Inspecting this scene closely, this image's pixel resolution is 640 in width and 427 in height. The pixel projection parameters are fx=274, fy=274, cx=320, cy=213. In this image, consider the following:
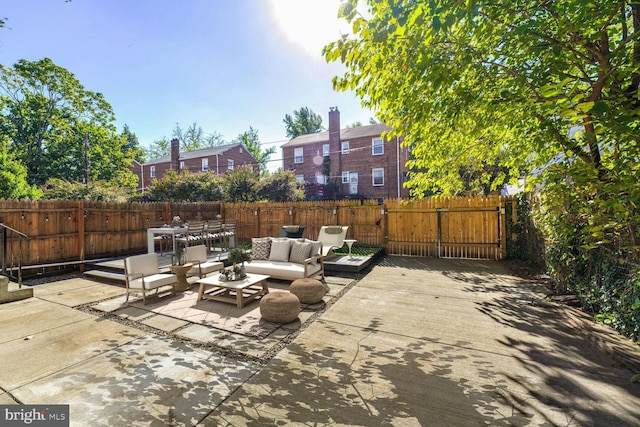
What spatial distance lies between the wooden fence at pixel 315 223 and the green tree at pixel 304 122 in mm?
28100

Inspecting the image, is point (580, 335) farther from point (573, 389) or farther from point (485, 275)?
point (485, 275)

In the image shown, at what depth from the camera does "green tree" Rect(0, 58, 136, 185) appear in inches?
781

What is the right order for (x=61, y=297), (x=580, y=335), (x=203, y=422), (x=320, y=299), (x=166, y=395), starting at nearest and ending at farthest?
1. (x=203, y=422)
2. (x=166, y=395)
3. (x=580, y=335)
4. (x=320, y=299)
5. (x=61, y=297)

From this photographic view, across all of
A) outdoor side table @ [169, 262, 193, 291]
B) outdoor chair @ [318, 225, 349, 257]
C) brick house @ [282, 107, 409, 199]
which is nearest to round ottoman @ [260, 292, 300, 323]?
outdoor side table @ [169, 262, 193, 291]

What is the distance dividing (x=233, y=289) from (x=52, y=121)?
26.3m

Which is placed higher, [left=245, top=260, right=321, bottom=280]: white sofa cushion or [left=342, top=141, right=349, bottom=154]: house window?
[left=342, top=141, right=349, bottom=154]: house window

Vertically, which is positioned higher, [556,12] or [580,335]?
[556,12]

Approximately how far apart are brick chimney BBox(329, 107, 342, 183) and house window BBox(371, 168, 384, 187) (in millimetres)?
2927

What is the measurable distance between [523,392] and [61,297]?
760cm

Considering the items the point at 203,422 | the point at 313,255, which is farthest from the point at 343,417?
the point at 313,255

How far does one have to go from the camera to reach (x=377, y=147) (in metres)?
22.3

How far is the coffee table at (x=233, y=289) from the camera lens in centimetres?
484

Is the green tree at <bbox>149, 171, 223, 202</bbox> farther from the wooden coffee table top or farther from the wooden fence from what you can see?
the wooden coffee table top

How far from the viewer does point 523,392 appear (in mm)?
2500
